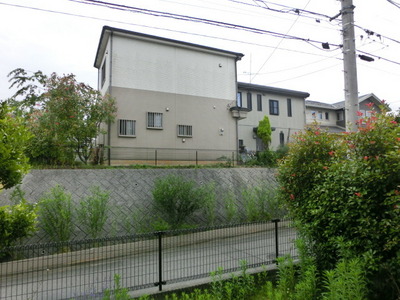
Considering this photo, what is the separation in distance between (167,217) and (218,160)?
7.01 m

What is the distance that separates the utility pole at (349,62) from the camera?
20.8 ft

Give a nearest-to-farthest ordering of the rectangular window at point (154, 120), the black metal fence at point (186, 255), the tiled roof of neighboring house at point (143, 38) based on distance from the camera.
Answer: the black metal fence at point (186, 255)
the tiled roof of neighboring house at point (143, 38)
the rectangular window at point (154, 120)

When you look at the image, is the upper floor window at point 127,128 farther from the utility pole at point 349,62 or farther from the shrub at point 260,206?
the utility pole at point 349,62

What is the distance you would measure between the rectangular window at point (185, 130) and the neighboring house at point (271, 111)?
542 cm

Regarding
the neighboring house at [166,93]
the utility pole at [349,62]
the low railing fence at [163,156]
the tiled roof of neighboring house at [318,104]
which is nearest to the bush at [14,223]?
the utility pole at [349,62]

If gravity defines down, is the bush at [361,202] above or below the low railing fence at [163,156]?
below

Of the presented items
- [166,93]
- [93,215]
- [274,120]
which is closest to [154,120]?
[166,93]

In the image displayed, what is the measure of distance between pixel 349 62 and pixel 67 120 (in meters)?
9.38

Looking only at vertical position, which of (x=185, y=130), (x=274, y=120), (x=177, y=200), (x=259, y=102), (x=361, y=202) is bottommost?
(x=177, y=200)

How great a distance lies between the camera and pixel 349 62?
659 centimetres

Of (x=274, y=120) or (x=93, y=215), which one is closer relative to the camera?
(x=93, y=215)

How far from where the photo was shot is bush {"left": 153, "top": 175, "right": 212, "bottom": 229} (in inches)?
301

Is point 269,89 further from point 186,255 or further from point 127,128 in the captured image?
point 186,255

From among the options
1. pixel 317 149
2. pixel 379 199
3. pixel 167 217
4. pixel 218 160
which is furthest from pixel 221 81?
pixel 379 199
